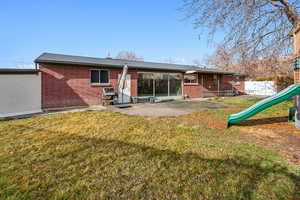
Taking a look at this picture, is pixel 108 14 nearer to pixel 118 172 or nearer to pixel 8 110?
pixel 8 110

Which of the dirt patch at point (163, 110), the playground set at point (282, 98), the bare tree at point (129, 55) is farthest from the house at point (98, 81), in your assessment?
the bare tree at point (129, 55)

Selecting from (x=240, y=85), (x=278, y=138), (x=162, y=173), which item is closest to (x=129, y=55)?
(x=240, y=85)

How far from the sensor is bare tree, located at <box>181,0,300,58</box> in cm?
625

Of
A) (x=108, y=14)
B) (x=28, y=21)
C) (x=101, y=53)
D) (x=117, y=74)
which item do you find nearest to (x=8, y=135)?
(x=117, y=74)

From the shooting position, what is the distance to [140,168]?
238 centimetres

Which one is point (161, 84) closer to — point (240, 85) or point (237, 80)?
point (237, 80)

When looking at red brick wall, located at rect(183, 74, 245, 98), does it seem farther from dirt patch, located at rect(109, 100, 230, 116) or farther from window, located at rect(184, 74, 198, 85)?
dirt patch, located at rect(109, 100, 230, 116)

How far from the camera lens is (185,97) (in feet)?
47.8

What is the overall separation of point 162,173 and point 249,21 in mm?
7591

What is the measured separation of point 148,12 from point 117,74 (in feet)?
16.5

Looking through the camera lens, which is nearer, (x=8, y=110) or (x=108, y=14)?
(x=8, y=110)

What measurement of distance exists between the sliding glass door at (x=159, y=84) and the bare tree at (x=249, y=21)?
21.5ft

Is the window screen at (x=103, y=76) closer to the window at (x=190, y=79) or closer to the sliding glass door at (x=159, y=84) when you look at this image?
the sliding glass door at (x=159, y=84)

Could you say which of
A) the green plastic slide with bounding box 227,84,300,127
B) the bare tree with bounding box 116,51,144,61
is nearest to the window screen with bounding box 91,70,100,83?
the green plastic slide with bounding box 227,84,300,127
